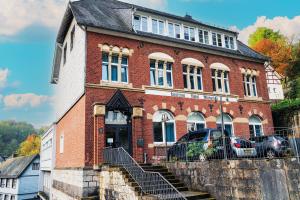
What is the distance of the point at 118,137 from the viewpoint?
51.1ft

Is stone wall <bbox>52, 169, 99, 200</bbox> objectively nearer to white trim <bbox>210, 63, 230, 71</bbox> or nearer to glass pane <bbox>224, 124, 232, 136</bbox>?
glass pane <bbox>224, 124, 232, 136</bbox>

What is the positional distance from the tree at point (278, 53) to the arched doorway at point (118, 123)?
1443 inches

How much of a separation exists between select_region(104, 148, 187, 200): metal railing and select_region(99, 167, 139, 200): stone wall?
41cm

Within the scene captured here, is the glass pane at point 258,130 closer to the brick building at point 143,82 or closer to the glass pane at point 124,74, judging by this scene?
the brick building at point 143,82

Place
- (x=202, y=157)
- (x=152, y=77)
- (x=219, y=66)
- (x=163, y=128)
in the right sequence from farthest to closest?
1. (x=219, y=66)
2. (x=152, y=77)
3. (x=163, y=128)
4. (x=202, y=157)

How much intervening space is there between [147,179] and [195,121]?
851 centimetres

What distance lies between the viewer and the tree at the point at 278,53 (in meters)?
44.5

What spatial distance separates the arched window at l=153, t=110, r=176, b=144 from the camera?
16.9 m

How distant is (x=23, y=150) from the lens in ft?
263

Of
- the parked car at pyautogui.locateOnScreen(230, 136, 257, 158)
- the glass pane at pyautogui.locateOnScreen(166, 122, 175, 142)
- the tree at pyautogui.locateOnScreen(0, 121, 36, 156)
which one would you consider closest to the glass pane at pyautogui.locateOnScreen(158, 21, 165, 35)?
the glass pane at pyautogui.locateOnScreen(166, 122, 175, 142)

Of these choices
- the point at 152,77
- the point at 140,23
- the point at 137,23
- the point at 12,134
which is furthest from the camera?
the point at 12,134

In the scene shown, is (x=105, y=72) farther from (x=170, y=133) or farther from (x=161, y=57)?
(x=170, y=133)

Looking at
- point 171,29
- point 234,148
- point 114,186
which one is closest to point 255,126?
point 234,148

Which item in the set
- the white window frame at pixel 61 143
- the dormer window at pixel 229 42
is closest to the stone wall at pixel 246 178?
the white window frame at pixel 61 143
